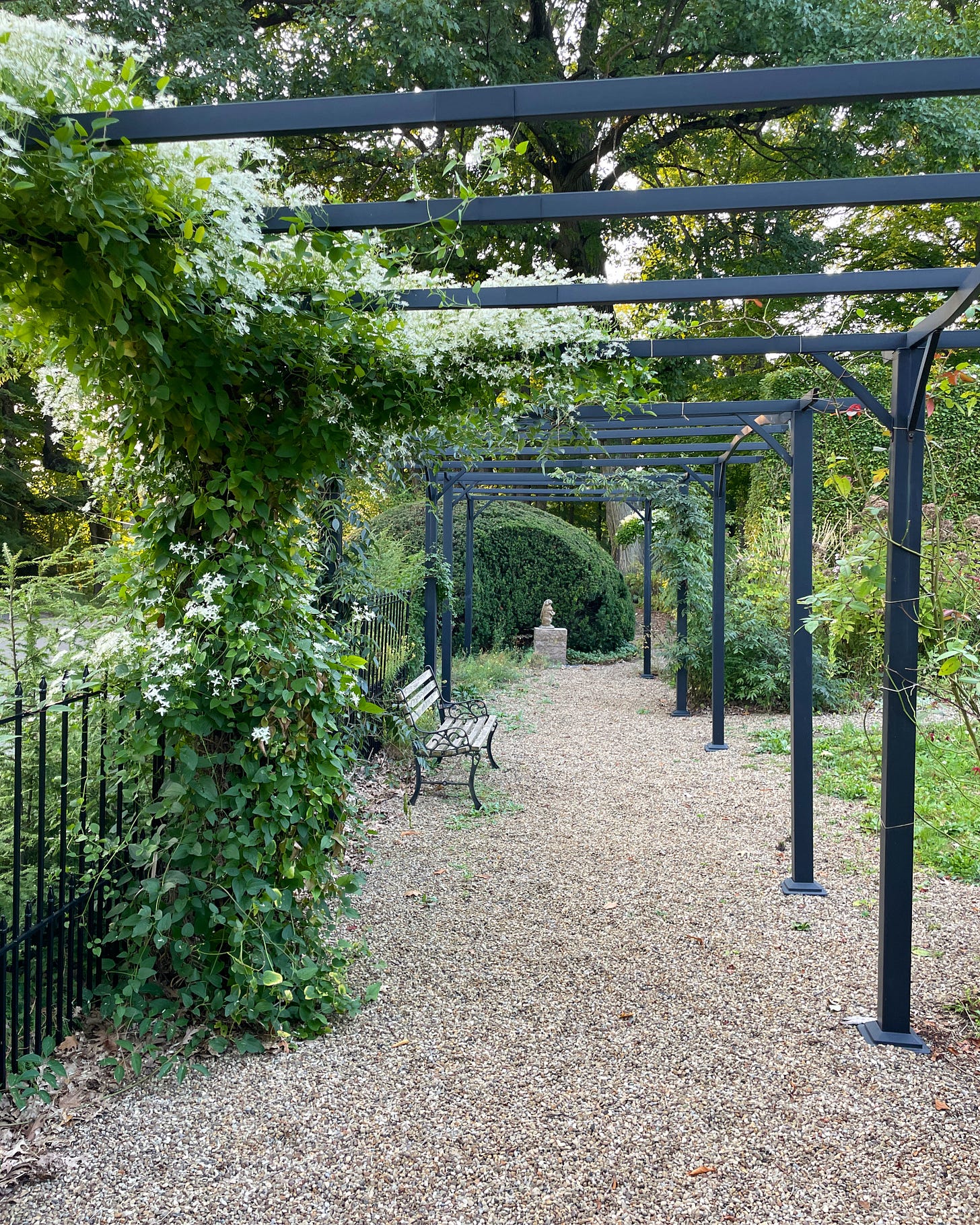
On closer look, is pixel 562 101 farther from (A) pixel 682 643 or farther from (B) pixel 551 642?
(B) pixel 551 642

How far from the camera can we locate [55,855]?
3035mm

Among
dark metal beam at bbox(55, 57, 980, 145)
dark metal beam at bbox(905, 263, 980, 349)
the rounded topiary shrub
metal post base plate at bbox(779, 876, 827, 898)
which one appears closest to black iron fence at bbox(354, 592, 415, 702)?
metal post base plate at bbox(779, 876, 827, 898)

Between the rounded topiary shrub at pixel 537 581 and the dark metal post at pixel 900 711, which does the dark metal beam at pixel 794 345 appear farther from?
the rounded topiary shrub at pixel 537 581

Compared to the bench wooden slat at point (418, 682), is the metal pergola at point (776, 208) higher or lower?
higher

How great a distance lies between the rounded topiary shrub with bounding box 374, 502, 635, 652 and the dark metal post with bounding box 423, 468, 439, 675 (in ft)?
12.0

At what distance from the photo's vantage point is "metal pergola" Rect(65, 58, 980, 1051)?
1846 mm

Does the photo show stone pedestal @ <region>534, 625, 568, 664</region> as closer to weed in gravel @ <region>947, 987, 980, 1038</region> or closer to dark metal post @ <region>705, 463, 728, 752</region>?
dark metal post @ <region>705, 463, 728, 752</region>

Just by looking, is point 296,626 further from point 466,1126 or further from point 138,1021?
point 466,1126

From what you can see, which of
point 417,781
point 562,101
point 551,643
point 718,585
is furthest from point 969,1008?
point 551,643

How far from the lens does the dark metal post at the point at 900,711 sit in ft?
9.82

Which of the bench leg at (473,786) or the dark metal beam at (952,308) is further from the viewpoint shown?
the bench leg at (473,786)

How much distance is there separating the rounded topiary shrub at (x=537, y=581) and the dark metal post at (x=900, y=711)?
9.02 meters

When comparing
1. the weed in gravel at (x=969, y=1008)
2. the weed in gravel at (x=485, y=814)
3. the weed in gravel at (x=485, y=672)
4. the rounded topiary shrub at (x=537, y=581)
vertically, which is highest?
the rounded topiary shrub at (x=537, y=581)

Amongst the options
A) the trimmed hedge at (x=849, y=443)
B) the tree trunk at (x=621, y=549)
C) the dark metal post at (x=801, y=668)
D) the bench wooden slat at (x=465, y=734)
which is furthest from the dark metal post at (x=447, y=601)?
the tree trunk at (x=621, y=549)
